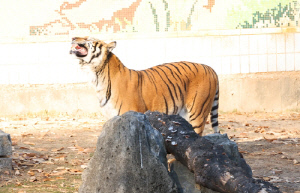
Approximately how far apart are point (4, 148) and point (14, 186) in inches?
21.6

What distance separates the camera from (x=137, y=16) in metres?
11.2

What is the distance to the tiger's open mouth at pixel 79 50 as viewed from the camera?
20.2 ft

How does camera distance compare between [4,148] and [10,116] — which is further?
[10,116]

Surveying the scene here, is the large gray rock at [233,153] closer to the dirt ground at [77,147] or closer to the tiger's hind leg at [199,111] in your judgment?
the dirt ground at [77,147]

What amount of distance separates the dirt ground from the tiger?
35.4 inches

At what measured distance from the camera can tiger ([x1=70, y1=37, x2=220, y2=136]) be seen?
6145 millimetres

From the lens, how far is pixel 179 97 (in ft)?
21.5

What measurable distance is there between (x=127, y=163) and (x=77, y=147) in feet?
12.2

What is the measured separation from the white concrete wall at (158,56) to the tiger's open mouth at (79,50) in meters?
5.06

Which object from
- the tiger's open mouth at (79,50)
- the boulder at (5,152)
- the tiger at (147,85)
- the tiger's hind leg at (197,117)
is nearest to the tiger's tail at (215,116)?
the tiger at (147,85)

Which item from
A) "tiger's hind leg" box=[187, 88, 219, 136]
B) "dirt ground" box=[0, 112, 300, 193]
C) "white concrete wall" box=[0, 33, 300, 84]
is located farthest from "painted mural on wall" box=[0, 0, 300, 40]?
"tiger's hind leg" box=[187, 88, 219, 136]

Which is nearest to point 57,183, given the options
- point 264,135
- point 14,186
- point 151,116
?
point 14,186

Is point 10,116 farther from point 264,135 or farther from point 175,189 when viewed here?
point 175,189

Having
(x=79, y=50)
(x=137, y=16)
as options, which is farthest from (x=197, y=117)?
(x=137, y=16)
